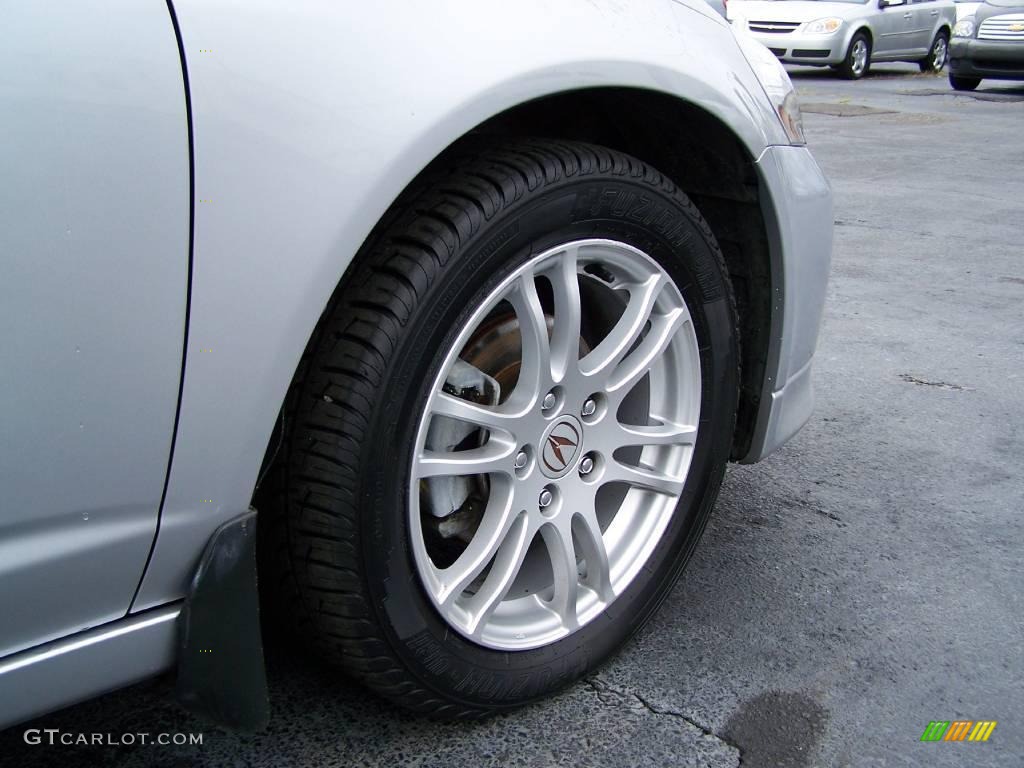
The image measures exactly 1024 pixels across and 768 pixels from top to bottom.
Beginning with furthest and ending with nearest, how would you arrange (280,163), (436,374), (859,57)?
1. (859,57)
2. (436,374)
3. (280,163)

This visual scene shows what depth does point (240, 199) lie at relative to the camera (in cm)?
127

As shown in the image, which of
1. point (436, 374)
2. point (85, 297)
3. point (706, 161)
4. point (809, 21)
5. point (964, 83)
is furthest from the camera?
point (964, 83)

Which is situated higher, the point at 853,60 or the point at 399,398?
the point at 853,60

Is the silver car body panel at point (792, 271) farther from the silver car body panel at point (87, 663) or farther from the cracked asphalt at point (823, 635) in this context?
the silver car body panel at point (87, 663)

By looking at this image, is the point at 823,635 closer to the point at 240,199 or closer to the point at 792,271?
the point at 792,271

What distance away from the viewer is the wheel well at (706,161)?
2.02 m

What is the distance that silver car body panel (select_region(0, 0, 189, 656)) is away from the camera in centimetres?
111

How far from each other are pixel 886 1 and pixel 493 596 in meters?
15.3

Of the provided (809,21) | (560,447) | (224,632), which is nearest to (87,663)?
(224,632)

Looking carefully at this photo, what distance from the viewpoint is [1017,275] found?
4852mm

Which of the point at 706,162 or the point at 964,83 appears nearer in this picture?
the point at 706,162

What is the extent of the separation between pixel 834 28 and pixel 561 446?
13.8 m

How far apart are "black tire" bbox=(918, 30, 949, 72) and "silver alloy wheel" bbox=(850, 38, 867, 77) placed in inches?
95.1

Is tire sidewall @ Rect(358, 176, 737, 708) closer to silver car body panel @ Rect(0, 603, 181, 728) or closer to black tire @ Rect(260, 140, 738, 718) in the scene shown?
black tire @ Rect(260, 140, 738, 718)
